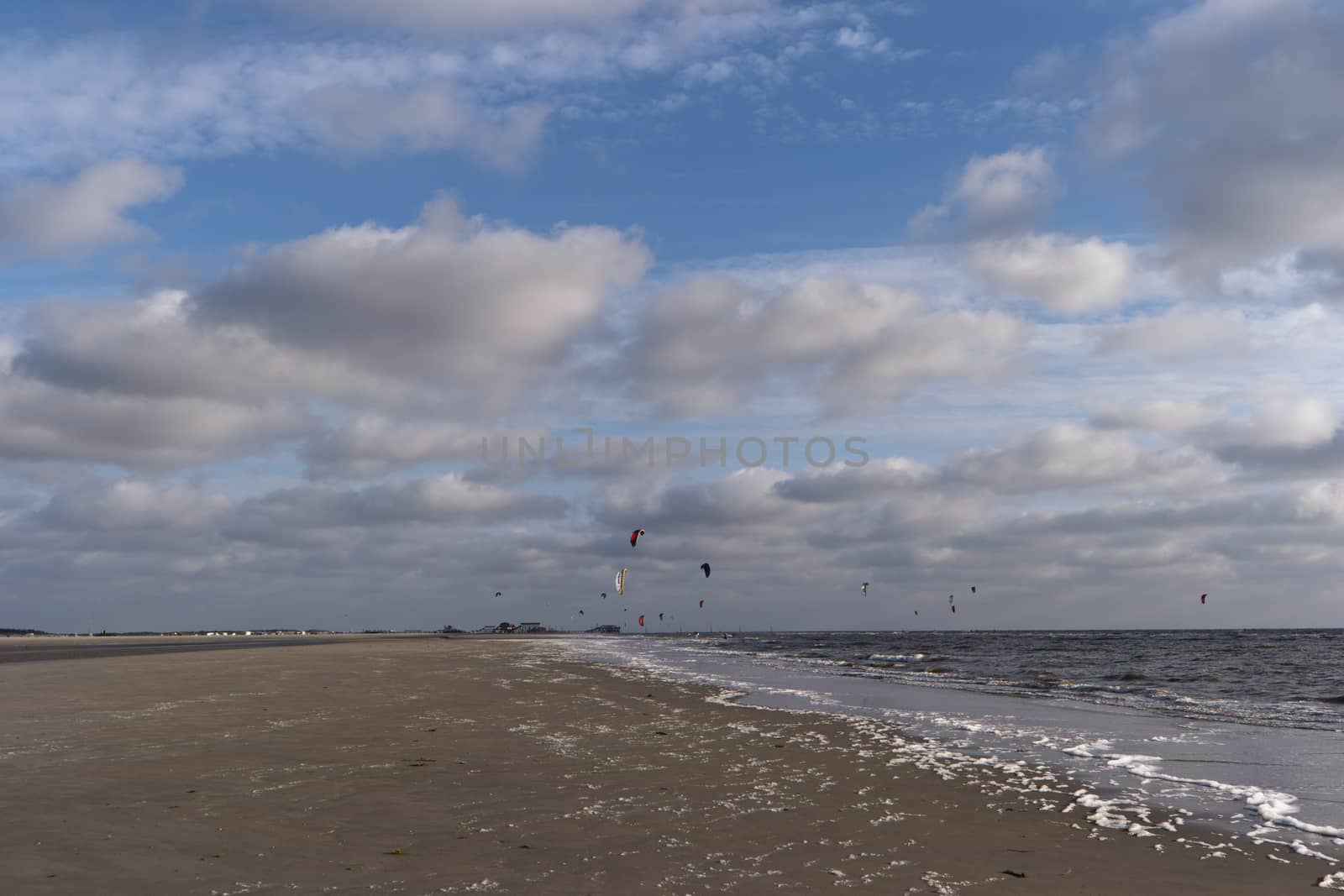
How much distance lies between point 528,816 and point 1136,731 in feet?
49.3

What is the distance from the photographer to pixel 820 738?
16500 millimetres

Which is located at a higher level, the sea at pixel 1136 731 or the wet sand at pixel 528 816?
the wet sand at pixel 528 816

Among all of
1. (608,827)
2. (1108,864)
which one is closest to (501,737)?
(608,827)

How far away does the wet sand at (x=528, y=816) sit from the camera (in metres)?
7.45

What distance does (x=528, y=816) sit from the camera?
31.5 feet

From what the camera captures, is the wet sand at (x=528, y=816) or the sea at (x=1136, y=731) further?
the sea at (x=1136, y=731)

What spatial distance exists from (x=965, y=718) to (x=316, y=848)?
16626mm

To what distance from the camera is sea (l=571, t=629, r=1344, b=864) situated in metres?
10.6

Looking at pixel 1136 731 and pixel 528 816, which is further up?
pixel 528 816

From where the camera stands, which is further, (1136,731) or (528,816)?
(1136,731)

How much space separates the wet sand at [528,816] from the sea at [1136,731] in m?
0.77

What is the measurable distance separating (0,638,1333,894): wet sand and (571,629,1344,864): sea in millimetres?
769

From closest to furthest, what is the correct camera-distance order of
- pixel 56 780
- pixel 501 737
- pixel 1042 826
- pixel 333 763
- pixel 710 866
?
pixel 710 866
pixel 1042 826
pixel 56 780
pixel 333 763
pixel 501 737

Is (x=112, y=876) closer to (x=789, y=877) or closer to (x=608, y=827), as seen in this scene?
(x=608, y=827)
